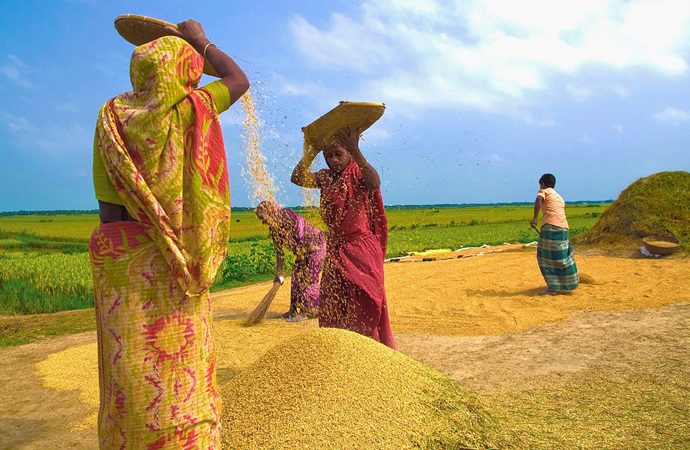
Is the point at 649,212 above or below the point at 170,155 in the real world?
below

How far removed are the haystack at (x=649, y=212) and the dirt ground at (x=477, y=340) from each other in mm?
2276

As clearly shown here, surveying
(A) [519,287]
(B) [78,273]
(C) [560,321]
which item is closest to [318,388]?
(C) [560,321]

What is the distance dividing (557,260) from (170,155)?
6.71 m

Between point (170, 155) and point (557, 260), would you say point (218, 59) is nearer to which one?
point (170, 155)

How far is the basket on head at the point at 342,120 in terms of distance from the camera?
3.56 meters

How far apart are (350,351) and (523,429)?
111 centimetres

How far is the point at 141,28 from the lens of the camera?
241 cm

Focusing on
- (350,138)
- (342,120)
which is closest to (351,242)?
(350,138)

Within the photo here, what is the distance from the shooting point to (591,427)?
3109 millimetres

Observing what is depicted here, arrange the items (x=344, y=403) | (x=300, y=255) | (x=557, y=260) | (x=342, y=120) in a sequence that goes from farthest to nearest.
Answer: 1. (x=557, y=260)
2. (x=300, y=255)
3. (x=342, y=120)
4. (x=344, y=403)

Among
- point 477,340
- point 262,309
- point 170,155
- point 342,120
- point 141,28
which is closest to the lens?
point 170,155

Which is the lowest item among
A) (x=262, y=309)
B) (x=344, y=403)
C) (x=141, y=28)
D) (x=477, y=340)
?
(x=477, y=340)

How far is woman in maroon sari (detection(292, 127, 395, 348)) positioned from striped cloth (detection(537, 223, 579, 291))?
4.30m

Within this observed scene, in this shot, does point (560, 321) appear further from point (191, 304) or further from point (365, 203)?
point (191, 304)
